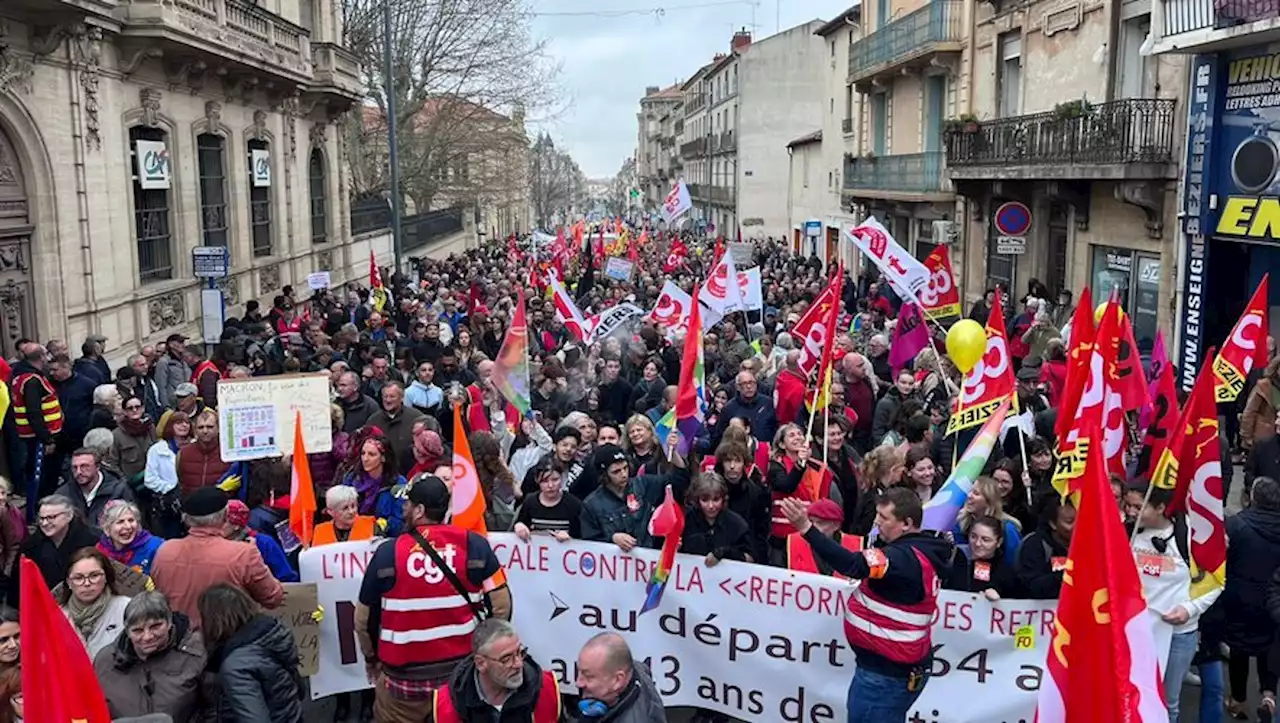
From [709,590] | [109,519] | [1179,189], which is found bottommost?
[709,590]

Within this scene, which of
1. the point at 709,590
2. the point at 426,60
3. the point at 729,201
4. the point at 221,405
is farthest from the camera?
the point at 729,201

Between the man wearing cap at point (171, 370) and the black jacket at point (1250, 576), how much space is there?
8.82 meters

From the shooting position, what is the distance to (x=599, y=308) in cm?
1712

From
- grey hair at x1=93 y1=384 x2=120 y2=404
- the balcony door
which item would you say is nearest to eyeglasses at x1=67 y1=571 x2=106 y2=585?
grey hair at x1=93 y1=384 x2=120 y2=404

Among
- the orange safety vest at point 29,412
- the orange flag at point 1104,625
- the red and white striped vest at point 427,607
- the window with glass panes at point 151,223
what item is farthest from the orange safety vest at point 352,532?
the window with glass panes at point 151,223

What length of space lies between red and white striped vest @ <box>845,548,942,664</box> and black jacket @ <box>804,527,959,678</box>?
0.08 feet

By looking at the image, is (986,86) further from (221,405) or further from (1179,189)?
(221,405)

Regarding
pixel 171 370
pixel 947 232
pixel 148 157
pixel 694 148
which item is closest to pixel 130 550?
pixel 171 370

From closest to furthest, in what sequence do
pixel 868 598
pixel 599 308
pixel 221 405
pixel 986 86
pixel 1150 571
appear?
pixel 868 598 → pixel 1150 571 → pixel 221 405 → pixel 599 308 → pixel 986 86

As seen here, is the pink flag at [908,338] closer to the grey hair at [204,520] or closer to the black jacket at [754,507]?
the black jacket at [754,507]

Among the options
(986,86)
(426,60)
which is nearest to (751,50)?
(426,60)

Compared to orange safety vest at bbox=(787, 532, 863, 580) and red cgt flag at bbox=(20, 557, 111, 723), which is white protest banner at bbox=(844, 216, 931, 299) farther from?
red cgt flag at bbox=(20, 557, 111, 723)

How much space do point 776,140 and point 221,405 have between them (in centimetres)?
4838

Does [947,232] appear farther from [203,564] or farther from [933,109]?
[203,564]
